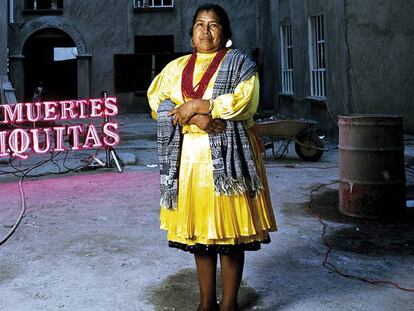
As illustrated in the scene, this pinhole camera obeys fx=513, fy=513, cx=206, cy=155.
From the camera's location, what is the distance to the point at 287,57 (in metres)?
15.5

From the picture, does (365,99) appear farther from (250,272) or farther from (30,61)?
(30,61)

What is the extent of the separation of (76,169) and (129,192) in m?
2.23

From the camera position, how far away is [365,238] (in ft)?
15.1

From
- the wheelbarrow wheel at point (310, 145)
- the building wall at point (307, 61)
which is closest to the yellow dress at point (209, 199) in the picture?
the wheelbarrow wheel at point (310, 145)

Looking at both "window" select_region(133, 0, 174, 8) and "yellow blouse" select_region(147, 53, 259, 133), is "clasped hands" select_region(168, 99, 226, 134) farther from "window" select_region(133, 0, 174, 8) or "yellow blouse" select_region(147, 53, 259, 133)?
"window" select_region(133, 0, 174, 8)

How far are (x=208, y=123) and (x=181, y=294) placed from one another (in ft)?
4.26

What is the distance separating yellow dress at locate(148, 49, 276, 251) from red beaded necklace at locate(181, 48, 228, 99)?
25 millimetres

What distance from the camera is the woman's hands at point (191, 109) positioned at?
2.74m

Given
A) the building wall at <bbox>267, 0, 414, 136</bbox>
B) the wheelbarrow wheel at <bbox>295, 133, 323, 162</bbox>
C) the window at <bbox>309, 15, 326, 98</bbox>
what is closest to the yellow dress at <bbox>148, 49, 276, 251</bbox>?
the wheelbarrow wheel at <bbox>295, 133, 323, 162</bbox>

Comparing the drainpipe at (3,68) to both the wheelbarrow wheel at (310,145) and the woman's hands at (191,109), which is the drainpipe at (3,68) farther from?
the woman's hands at (191,109)

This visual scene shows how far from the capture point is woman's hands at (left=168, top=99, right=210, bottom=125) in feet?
9.00

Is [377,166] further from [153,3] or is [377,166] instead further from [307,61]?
[153,3]

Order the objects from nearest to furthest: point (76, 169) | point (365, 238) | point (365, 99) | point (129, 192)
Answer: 1. point (365, 238)
2. point (129, 192)
3. point (76, 169)
4. point (365, 99)

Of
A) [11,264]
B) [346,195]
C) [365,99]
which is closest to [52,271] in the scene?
[11,264]
